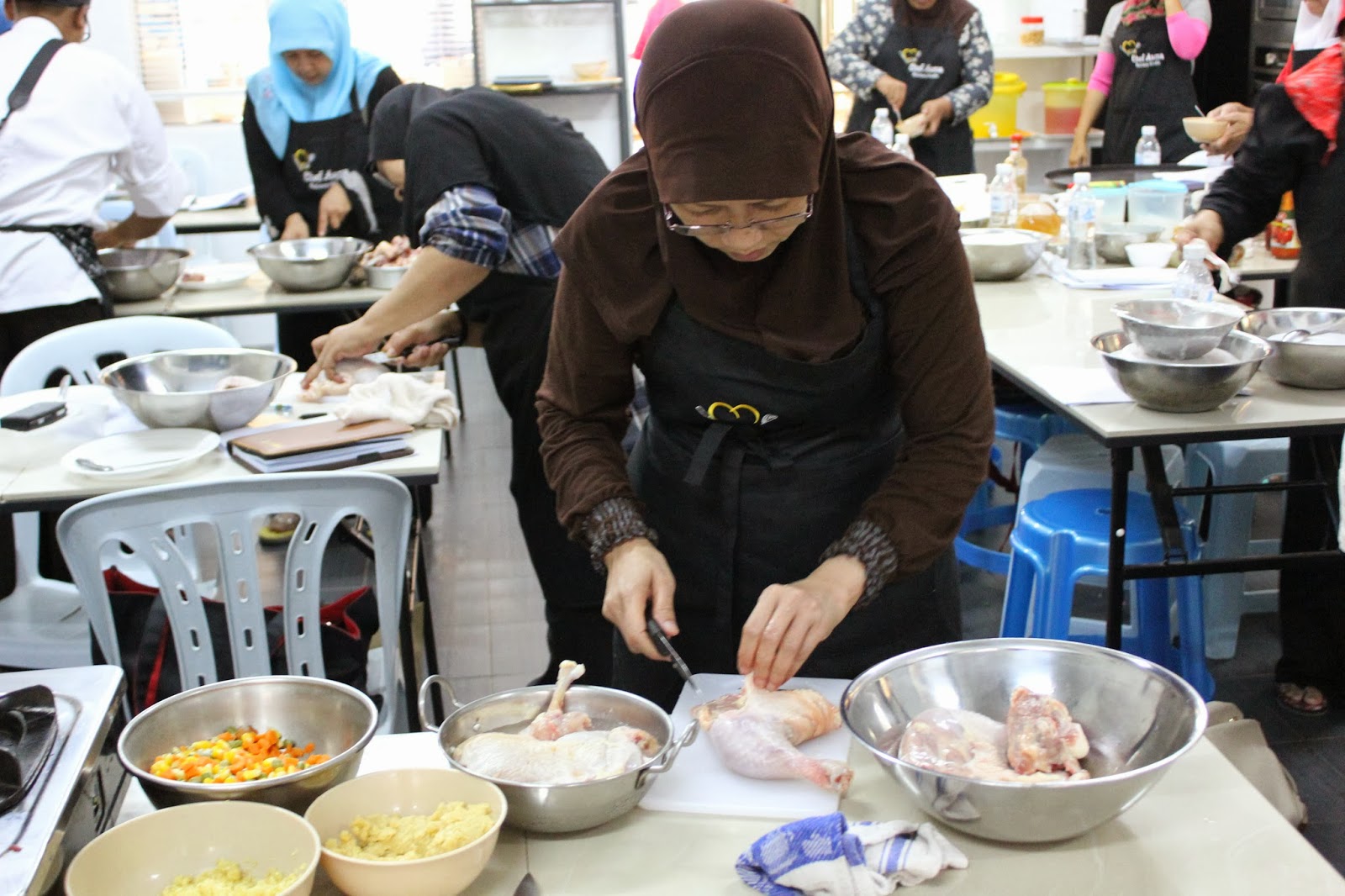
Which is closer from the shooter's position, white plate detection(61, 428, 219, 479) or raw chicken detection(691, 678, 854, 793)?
raw chicken detection(691, 678, 854, 793)

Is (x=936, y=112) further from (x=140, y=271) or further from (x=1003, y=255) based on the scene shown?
(x=140, y=271)

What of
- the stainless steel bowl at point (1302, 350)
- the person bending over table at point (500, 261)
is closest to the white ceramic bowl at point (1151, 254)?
the stainless steel bowl at point (1302, 350)

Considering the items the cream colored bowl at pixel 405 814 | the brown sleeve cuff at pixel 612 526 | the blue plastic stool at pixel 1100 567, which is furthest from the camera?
the blue plastic stool at pixel 1100 567

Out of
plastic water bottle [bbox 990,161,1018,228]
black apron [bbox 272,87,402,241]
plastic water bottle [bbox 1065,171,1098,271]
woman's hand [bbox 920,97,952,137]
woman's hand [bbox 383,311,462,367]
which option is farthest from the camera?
woman's hand [bbox 920,97,952,137]

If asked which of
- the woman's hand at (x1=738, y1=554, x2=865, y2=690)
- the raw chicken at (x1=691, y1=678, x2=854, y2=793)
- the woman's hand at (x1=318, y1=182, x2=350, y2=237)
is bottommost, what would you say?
the raw chicken at (x1=691, y1=678, x2=854, y2=793)

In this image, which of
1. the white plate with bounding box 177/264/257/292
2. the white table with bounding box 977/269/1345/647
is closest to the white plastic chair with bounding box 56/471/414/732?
the white table with bounding box 977/269/1345/647

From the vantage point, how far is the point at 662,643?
1635 millimetres

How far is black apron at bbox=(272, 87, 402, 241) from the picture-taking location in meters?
4.75

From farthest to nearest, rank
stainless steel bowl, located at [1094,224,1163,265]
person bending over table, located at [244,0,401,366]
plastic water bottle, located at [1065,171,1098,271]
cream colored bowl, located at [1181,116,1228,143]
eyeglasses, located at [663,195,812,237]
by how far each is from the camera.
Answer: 1. person bending over table, located at [244,0,401,366]
2. cream colored bowl, located at [1181,116,1228,143]
3. stainless steel bowl, located at [1094,224,1163,265]
4. plastic water bottle, located at [1065,171,1098,271]
5. eyeglasses, located at [663,195,812,237]

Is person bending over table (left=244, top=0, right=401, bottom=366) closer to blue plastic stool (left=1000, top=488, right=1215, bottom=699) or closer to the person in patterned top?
the person in patterned top

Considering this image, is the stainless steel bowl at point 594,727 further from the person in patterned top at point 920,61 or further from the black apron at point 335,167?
the person in patterned top at point 920,61

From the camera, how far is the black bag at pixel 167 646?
221 cm

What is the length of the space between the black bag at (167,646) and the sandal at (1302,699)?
7.29 ft

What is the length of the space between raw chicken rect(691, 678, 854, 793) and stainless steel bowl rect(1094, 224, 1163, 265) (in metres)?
2.93
